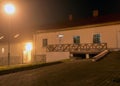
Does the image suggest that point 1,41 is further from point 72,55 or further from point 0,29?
point 72,55

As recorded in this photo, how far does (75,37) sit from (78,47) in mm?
1551

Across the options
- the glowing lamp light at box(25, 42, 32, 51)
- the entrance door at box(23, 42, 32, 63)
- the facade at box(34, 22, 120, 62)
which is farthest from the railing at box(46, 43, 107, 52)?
the entrance door at box(23, 42, 32, 63)

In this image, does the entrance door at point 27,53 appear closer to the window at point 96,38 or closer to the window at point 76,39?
the window at point 76,39

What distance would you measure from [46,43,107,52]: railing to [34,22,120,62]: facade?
450 mm

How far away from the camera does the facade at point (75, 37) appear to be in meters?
25.2

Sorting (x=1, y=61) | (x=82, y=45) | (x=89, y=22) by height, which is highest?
(x=89, y=22)

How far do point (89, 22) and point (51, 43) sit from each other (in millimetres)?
6317

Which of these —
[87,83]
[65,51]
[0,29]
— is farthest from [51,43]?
[87,83]

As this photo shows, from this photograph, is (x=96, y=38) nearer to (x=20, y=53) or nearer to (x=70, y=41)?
(x=70, y=41)

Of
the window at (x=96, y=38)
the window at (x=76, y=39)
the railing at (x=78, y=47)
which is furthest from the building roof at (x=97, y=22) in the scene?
the railing at (x=78, y=47)

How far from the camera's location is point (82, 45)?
27531 millimetres

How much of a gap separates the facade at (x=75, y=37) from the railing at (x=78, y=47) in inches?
17.7

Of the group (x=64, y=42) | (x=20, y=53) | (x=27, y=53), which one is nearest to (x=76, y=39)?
(x=64, y=42)

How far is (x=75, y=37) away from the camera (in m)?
28.5
